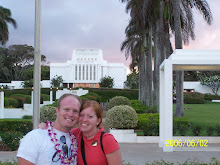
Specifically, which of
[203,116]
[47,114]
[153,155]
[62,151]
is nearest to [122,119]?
[153,155]

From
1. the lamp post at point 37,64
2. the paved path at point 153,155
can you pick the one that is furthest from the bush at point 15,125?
the lamp post at point 37,64

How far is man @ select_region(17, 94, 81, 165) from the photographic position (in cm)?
227

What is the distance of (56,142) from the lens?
2352mm

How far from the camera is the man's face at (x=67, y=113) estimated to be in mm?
2438

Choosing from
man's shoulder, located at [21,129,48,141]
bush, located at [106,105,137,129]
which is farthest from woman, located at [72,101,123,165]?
bush, located at [106,105,137,129]

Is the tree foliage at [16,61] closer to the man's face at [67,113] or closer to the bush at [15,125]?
the bush at [15,125]

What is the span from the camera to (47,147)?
2.33 meters

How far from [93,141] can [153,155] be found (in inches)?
212

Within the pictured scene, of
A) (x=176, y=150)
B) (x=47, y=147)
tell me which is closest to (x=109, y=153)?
(x=47, y=147)

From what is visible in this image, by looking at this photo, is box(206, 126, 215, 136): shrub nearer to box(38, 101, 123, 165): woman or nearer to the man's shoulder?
box(38, 101, 123, 165): woman

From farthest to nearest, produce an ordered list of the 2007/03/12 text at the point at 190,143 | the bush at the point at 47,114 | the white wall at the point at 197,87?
the white wall at the point at 197,87
the bush at the point at 47,114
the 2007/03/12 text at the point at 190,143

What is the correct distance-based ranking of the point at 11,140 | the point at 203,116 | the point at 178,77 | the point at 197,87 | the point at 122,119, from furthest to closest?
the point at 197,87, the point at 203,116, the point at 178,77, the point at 122,119, the point at 11,140

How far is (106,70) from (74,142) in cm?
6956

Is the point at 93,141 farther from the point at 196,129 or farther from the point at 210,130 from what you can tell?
the point at 210,130
